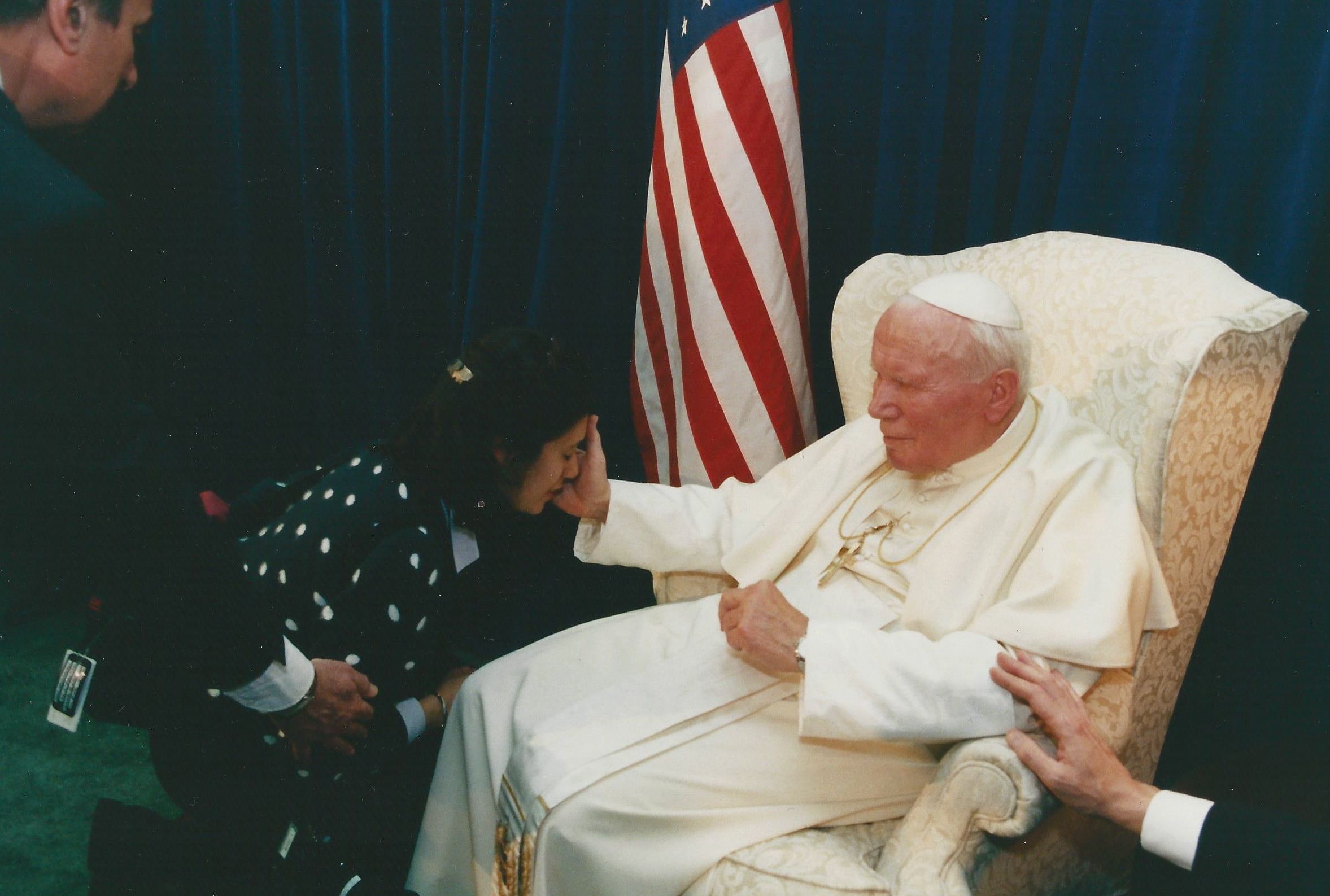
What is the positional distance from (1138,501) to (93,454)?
1.61 m

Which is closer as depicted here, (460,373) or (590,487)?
(460,373)

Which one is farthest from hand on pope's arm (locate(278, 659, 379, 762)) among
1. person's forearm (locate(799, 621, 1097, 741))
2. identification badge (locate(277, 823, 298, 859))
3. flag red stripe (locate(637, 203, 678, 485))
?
flag red stripe (locate(637, 203, 678, 485))

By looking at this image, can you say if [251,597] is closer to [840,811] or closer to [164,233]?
[840,811]

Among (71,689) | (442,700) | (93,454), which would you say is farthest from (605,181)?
(71,689)

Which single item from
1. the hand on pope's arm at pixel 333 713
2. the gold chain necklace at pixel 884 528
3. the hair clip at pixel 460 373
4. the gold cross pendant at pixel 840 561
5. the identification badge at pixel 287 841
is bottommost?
the identification badge at pixel 287 841

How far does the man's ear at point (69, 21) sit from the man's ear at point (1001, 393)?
1414mm

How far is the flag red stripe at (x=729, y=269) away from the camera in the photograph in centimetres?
232

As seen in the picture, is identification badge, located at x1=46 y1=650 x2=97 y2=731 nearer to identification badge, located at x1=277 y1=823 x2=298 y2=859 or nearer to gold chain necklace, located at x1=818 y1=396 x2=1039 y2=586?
identification badge, located at x1=277 y1=823 x2=298 y2=859

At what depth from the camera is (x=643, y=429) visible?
8.80ft

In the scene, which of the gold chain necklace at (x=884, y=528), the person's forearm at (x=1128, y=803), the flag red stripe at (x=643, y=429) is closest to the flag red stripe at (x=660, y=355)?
the flag red stripe at (x=643, y=429)

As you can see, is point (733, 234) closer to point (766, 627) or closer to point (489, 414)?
point (489, 414)

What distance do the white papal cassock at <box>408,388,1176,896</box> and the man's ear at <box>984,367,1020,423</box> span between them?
57 mm

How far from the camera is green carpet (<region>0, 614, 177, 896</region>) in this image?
2064 mm

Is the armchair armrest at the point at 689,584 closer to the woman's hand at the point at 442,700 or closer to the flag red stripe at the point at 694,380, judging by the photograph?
the flag red stripe at the point at 694,380
